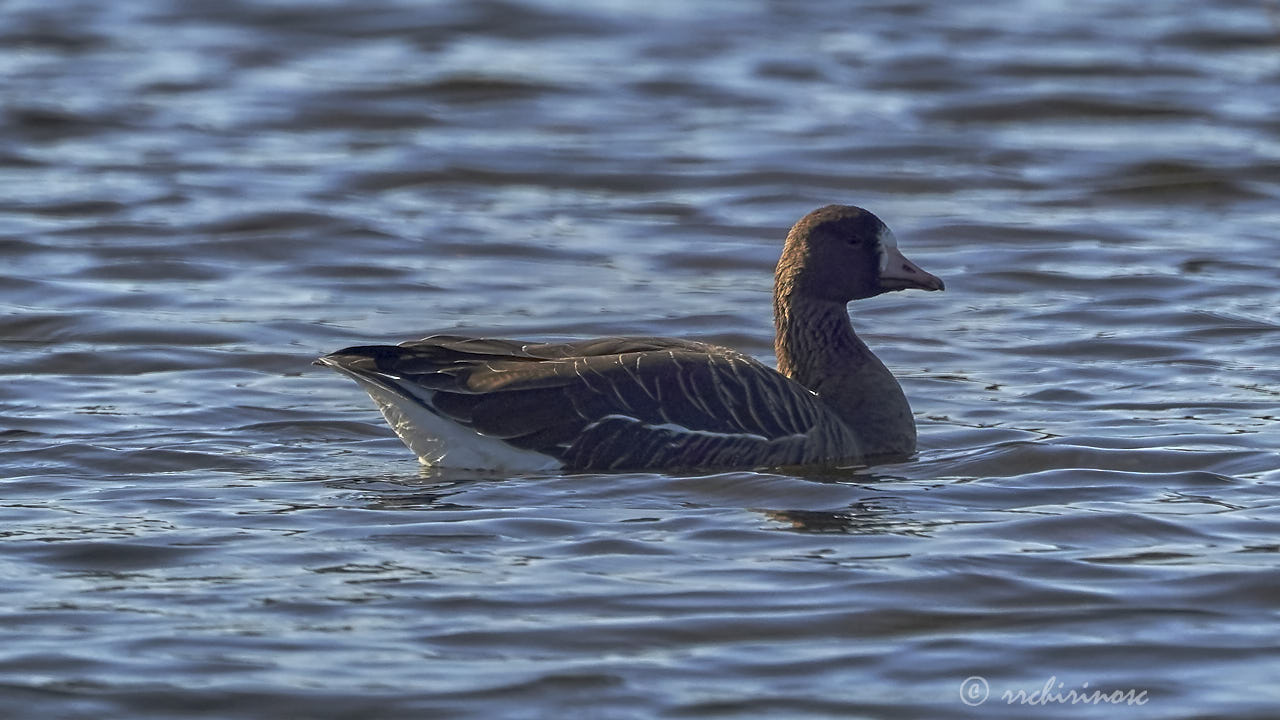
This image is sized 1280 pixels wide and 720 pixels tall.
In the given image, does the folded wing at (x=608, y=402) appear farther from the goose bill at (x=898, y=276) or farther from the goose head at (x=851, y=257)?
the goose bill at (x=898, y=276)

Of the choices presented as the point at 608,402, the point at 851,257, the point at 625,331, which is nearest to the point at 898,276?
the point at 851,257

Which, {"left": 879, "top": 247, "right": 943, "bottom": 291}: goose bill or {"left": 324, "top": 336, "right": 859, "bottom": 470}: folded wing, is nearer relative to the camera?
{"left": 324, "top": 336, "right": 859, "bottom": 470}: folded wing

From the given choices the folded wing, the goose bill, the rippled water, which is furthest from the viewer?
the goose bill

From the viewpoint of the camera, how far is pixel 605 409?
9812 millimetres

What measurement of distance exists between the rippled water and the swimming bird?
22cm

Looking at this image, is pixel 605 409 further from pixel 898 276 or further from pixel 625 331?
pixel 625 331

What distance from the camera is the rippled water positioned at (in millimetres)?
7184

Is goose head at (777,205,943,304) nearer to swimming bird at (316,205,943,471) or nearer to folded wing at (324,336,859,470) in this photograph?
swimming bird at (316,205,943,471)

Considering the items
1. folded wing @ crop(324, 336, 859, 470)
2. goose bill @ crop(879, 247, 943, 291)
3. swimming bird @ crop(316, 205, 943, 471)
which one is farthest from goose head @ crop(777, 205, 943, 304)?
folded wing @ crop(324, 336, 859, 470)

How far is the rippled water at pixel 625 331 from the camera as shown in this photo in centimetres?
718

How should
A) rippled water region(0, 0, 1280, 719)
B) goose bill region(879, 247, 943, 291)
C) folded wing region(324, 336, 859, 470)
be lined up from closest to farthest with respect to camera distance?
rippled water region(0, 0, 1280, 719)
folded wing region(324, 336, 859, 470)
goose bill region(879, 247, 943, 291)

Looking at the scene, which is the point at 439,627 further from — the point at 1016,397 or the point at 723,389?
the point at 1016,397

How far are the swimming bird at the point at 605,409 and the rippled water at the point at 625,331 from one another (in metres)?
0.22

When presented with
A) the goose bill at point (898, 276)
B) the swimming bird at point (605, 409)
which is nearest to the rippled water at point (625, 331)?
the swimming bird at point (605, 409)
